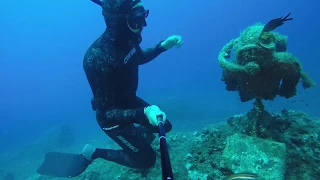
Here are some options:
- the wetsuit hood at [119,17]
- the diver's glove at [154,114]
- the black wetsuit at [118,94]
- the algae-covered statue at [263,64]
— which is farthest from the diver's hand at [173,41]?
the diver's glove at [154,114]

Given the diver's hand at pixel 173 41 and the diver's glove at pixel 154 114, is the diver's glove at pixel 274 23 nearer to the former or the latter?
the diver's glove at pixel 154 114

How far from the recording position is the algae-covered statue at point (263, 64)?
4.28 metres

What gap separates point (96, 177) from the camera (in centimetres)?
697

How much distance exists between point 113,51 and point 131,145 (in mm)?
2168

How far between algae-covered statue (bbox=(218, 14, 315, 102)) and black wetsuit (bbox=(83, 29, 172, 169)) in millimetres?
1965

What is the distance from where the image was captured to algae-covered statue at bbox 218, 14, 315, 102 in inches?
169

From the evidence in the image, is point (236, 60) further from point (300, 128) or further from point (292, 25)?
point (292, 25)

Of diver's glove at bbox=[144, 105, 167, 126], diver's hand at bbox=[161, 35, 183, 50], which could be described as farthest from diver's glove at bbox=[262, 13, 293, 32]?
diver's hand at bbox=[161, 35, 183, 50]

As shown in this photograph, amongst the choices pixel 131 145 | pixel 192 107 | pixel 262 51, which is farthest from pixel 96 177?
pixel 192 107

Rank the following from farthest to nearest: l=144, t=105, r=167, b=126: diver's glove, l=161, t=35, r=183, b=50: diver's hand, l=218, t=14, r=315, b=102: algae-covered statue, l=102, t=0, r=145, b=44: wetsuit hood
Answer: l=161, t=35, r=183, b=50: diver's hand, l=102, t=0, r=145, b=44: wetsuit hood, l=218, t=14, r=315, b=102: algae-covered statue, l=144, t=105, r=167, b=126: diver's glove

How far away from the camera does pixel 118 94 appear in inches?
211

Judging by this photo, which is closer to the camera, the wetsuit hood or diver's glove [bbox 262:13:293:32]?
diver's glove [bbox 262:13:293:32]

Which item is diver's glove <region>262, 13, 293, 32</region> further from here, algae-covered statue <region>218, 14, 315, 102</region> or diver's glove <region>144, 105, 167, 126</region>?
diver's glove <region>144, 105, 167, 126</region>

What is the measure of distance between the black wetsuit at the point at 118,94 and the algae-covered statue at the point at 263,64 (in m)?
1.97
